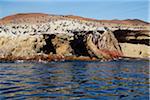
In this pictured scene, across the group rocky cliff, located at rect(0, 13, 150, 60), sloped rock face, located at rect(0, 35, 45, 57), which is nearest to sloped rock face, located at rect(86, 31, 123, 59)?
rocky cliff, located at rect(0, 13, 150, 60)

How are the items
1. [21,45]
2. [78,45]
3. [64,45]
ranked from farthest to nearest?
[78,45] < [64,45] < [21,45]

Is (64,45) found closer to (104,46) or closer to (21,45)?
(104,46)

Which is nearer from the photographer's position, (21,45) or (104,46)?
(21,45)

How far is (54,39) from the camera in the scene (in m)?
56.9

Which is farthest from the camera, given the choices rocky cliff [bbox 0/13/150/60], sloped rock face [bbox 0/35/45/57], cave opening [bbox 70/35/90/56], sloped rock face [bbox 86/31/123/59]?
cave opening [bbox 70/35/90/56]

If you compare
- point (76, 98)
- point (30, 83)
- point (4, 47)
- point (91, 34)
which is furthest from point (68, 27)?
point (76, 98)

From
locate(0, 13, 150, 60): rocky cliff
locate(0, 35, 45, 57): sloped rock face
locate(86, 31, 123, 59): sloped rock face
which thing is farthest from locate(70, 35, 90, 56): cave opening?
locate(0, 35, 45, 57): sloped rock face

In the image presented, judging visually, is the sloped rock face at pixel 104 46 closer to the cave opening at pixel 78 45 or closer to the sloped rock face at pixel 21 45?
the cave opening at pixel 78 45

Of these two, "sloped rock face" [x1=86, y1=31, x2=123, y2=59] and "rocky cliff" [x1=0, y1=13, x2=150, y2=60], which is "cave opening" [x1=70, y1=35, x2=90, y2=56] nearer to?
"rocky cliff" [x1=0, y1=13, x2=150, y2=60]

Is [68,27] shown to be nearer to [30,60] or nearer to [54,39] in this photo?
[54,39]

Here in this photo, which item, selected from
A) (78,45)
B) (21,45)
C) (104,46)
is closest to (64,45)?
(78,45)

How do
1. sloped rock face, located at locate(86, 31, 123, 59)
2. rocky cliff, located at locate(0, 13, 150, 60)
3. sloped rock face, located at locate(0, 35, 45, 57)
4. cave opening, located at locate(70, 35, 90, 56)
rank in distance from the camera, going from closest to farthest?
sloped rock face, located at locate(0, 35, 45, 57), rocky cliff, located at locate(0, 13, 150, 60), sloped rock face, located at locate(86, 31, 123, 59), cave opening, located at locate(70, 35, 90, 56)

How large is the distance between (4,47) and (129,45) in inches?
954

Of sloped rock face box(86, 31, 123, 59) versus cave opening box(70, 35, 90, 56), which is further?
cave opening box(70, 35, 90, 56)
